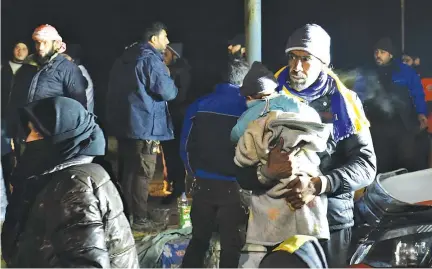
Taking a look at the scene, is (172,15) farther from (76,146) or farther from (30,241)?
(30,241)

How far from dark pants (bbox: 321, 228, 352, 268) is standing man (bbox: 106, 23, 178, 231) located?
4.05 feet

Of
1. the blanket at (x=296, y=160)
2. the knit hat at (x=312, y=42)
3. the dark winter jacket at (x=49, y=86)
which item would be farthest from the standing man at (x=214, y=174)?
the blanket at (x=296, y=160)

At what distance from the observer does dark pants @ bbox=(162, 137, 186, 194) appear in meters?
3.79

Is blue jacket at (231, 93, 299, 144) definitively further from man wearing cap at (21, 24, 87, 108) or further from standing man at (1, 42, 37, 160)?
standing man at (1, 42, 37, 160)

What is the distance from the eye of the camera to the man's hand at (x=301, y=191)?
2.85 m

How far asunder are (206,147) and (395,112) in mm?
1054

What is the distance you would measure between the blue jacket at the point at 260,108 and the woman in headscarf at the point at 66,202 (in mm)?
765

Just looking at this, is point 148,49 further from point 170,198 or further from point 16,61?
point 170,198

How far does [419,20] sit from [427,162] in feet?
2.53

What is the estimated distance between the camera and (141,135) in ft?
12.7

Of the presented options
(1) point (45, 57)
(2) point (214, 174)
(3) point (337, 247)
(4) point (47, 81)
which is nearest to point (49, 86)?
(4) point (47, 81)

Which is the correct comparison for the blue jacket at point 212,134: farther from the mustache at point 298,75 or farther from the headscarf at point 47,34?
the headscarf at point 47,34

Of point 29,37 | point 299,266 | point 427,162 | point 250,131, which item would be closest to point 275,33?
point 250,131

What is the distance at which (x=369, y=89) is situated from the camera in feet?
11.8
